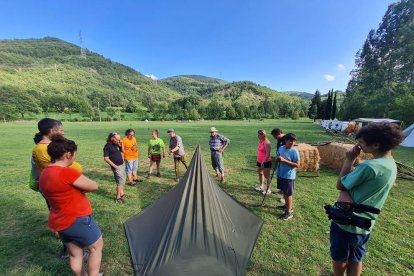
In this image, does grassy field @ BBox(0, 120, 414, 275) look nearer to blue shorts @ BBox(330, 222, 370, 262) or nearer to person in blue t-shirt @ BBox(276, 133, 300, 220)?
person in blue t-shirt @ BBox(276, 133, 300, 220)

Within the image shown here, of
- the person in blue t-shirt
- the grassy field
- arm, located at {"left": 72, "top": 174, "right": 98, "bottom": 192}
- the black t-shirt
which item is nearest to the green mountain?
the grassy field

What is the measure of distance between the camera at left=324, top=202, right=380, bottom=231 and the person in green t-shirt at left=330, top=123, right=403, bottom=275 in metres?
0.07

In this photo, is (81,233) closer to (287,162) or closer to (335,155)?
(287,162)

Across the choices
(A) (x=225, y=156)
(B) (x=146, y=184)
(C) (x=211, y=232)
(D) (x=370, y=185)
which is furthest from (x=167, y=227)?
(A) (x=225, y=156)

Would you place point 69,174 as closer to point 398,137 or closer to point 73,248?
point 73,248

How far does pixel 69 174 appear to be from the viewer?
2.40 metres

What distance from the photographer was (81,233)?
263 cm

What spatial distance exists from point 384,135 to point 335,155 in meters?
9.50

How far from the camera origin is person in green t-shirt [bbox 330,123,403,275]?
84.2 inches

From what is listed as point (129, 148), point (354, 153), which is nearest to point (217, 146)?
point (129, 148)

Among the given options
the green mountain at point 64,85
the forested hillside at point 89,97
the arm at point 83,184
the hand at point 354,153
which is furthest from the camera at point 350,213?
the green mountain at point 64,85

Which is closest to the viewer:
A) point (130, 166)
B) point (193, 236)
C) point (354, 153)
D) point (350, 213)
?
point (350, 213)

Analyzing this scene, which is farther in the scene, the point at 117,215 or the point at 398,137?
the point at 117,215

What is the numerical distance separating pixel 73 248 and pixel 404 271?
5311mm
